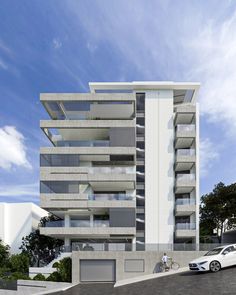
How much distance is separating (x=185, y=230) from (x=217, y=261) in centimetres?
1413

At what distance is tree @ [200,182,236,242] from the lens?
4622 cm

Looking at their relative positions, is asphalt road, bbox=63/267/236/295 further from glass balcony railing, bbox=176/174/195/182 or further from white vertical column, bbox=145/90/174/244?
glass balcony railing, bbox=176/174/195/182

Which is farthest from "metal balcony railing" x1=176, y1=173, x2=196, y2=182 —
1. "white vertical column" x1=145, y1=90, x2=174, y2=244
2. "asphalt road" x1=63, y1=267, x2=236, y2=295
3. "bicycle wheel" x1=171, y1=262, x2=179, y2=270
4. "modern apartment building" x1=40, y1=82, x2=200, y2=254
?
"asphalt road" x1=63, y1=267, x2=236, y2=295

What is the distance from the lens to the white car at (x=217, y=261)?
24.1 meters

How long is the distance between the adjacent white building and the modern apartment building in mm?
13633

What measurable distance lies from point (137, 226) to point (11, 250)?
20.3 metres

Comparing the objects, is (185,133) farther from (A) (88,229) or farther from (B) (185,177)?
(A) (88,229)

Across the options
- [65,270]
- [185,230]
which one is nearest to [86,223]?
[65,270]

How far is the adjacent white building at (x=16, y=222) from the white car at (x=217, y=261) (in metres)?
32.0

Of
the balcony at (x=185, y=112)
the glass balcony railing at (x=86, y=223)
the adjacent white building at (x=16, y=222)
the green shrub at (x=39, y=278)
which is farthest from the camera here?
the adjacent white building at (x=16, y=222)

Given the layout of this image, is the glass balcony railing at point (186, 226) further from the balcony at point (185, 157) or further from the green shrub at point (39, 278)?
the green shrub at point (39, 278)

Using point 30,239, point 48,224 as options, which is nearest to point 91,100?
point 48,224

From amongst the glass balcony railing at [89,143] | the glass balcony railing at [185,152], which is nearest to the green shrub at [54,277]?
the glass balcony railing at [89,143]

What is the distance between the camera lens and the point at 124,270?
2895cm
